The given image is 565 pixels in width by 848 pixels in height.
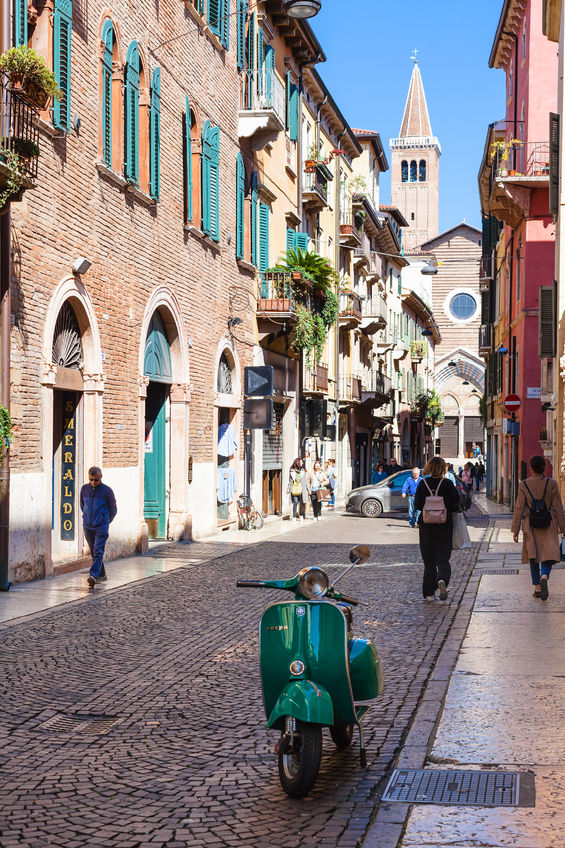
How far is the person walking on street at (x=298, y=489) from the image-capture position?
29622 mm

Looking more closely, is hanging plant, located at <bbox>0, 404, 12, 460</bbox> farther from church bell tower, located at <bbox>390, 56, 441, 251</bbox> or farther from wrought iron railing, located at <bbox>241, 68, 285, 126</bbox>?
church bell tower, located at <bbox>390, 56, 441, 251</bbox>

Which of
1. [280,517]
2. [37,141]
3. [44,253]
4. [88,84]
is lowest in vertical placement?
[280,517]

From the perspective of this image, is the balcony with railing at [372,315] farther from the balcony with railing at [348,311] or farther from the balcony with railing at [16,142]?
the balcony with railing at [16,142]

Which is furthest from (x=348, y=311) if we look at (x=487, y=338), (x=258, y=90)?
(x=258, y=90)

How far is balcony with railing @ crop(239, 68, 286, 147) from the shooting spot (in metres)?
25.9

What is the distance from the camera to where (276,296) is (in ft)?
91.7

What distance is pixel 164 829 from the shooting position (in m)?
5.07

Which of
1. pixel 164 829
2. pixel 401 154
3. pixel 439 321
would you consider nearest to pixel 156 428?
pixel 164 829

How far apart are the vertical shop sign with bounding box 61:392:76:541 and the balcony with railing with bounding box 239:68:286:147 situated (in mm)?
11255

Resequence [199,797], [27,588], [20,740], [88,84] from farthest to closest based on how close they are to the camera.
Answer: [88,84], [27,588], [20,740], [199,797]

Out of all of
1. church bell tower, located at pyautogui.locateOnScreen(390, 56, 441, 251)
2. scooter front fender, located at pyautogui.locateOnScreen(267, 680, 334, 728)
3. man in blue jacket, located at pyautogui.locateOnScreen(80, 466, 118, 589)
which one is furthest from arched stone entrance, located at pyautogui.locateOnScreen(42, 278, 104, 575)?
church bell tower, located at pyautogui.locateOnScreen(390, 56, 441, 251)

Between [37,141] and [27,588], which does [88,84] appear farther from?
[27,588]

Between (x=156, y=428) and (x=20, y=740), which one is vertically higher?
(x=156, y=428)

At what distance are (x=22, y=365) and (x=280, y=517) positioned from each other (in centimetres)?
1682
